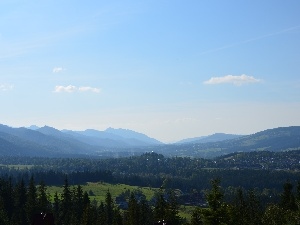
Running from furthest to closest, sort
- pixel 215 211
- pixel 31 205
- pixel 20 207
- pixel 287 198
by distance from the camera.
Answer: pixel 20 207
pixel 287 198
pixel 31 205
pixel 215 211

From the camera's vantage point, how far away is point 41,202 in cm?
9762

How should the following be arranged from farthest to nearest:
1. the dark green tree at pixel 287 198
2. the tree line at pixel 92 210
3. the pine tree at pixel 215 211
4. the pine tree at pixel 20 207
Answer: the pine tree at pixel 20 207, the dark green tree at pixel 287 198, the tree line at pixel 92 210, the pine tree at pixel 215 211

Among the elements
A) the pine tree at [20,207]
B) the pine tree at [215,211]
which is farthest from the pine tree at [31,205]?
the pine tree at [215,211]

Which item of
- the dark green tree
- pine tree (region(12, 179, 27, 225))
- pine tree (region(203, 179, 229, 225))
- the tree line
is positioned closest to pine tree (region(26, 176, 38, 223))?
the tree line

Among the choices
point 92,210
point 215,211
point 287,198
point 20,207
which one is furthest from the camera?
point 20,207

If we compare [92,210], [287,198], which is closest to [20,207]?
[92,210]

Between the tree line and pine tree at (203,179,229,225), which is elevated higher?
pine tree at (203,179,229,225)

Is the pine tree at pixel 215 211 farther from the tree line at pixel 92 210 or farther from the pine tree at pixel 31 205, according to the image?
the pine tree at pixel 31 205

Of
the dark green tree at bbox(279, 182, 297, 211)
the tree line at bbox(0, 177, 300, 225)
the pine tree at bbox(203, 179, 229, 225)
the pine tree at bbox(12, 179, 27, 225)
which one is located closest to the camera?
the pine tree at bbox(203, 179, 229, 225)

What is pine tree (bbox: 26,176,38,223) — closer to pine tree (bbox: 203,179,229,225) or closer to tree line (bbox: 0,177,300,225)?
tree line (bbox: 0,177,300,225)

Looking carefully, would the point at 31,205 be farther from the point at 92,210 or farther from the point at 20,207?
the point at 92,210

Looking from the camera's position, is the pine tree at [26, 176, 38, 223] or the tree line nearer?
the tree line

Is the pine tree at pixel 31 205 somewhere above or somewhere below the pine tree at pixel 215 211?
below

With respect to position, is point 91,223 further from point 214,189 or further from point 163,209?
point 214,189
